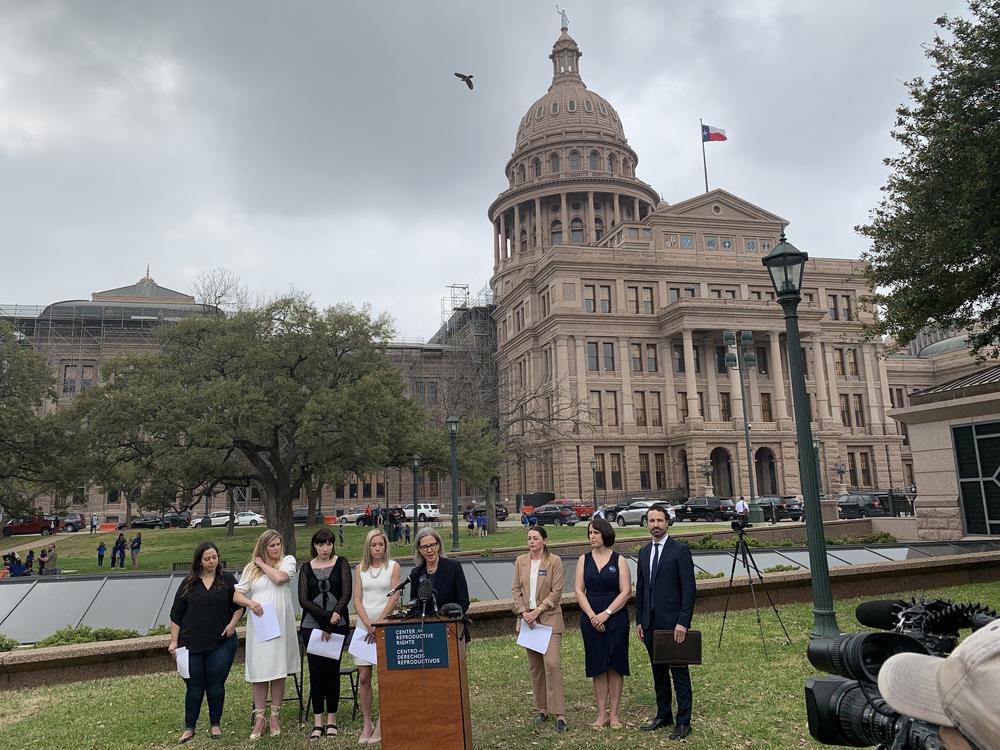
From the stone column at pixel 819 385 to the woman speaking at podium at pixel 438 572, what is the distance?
221ft

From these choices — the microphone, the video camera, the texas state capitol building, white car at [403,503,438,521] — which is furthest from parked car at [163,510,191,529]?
the video camera

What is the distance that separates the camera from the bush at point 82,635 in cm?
1126

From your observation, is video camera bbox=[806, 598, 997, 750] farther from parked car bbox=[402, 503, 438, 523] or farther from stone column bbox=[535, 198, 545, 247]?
stone column bbox=[535, 198, 545, 247]

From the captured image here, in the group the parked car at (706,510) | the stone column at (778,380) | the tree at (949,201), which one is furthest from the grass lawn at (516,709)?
the stone column at (778,380)

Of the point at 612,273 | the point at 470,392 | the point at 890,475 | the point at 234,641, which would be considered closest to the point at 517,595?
the point at 234,641

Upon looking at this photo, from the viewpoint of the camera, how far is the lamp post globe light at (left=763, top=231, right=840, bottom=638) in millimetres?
8891

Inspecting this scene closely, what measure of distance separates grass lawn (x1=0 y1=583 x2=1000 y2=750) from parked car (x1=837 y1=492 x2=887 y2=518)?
112 ft

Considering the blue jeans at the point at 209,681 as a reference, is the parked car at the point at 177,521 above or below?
above

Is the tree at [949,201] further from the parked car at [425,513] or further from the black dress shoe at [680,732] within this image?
the parked car at [425,513]

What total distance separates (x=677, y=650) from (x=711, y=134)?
218ft

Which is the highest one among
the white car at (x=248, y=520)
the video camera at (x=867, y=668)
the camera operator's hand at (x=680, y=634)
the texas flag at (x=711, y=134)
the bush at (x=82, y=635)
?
the texas flag at (x=711, y=134)

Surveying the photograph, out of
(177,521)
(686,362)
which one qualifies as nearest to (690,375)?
(686,362)

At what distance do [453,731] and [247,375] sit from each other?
2609 centimetres

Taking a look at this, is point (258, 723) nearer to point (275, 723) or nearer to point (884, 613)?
point (275, 723)
